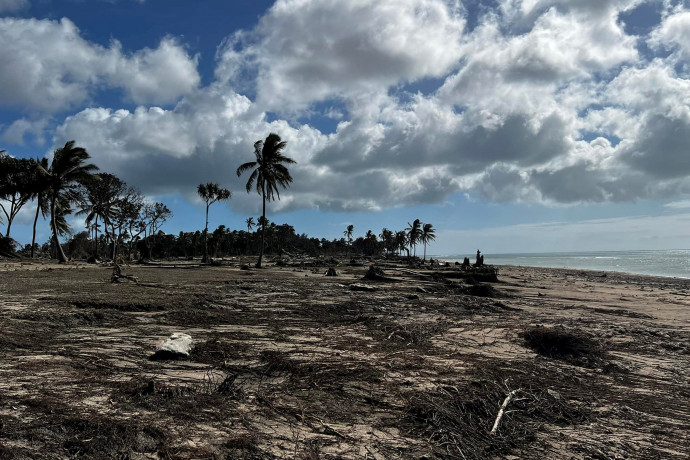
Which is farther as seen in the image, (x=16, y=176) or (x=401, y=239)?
(x=401, y=239)

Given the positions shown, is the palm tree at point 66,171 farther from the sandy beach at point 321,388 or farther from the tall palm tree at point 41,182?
the sandy beach at point 321,388

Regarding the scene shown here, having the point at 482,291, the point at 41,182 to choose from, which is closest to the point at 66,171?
the point at 41,182

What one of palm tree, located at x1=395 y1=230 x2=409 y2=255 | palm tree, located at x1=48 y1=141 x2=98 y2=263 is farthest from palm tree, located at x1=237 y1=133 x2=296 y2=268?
palm tree, located at x1=395 y1=230 x2=409 y2=255

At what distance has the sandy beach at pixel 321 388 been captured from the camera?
137 inches

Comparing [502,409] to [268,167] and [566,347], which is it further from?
[268,167]

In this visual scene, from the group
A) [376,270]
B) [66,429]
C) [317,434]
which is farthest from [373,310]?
[376,270]

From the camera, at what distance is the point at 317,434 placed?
3.67m

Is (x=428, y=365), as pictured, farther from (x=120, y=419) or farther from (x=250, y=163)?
(x=250, y=163)

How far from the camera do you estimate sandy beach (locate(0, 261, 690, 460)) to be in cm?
347

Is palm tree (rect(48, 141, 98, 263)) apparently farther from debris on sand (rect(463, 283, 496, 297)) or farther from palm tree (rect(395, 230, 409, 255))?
palm tree (rect(395, 230, 409, 255))

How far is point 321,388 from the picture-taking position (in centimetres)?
489

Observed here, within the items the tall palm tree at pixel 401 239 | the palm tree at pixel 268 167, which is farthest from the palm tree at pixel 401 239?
the palm tree at pixel 268 167

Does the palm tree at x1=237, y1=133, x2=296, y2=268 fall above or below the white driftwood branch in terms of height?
above

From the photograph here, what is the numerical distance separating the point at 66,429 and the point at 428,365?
4.63 m
